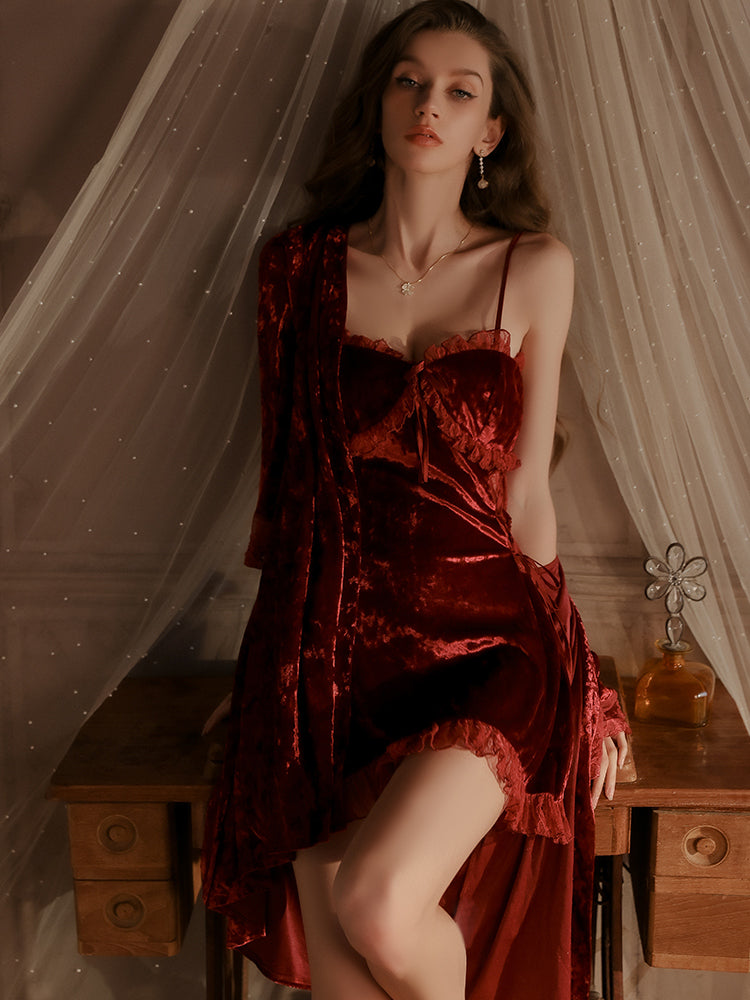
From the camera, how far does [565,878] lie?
1.80m

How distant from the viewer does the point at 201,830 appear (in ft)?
6.34

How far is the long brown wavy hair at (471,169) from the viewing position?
181 cm

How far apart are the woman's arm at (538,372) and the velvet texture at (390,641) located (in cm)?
4

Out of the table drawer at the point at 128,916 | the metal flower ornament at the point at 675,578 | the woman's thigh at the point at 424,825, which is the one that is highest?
the metal flower ornament at the point at 675,578

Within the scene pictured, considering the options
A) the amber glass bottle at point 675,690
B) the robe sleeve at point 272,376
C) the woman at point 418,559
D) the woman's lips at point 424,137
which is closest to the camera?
the woman at point 418,559

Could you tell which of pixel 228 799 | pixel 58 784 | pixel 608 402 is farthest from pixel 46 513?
pixel 608 402

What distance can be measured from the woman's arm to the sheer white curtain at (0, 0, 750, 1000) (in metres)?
0.08

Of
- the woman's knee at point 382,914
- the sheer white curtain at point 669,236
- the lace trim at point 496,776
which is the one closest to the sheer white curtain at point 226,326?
the sheer white curtain at point 669,236

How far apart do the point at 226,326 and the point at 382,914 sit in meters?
1.07

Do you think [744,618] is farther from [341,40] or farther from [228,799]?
[341,40]

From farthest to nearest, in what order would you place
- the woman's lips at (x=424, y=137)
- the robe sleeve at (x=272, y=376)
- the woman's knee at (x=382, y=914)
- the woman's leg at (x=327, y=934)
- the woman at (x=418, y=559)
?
1. the robe sleeve at (x=272, y=376)
2. the woman's lips at (x=424, y=137)
3. the woman at (x=418, y=559)
4. the woman's leg at (x=327, y=934)
5. the woman's knee at (x=382, y=914)

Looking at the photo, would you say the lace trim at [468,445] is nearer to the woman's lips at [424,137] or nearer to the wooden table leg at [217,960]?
the woman's lips at [424,137]

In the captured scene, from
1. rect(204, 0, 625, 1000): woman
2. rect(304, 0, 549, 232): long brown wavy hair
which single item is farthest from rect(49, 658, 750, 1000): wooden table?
rect(304, 0, 549, 232): long brown wavy hair

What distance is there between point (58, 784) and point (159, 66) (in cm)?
124
